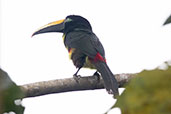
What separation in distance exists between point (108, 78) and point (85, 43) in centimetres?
108

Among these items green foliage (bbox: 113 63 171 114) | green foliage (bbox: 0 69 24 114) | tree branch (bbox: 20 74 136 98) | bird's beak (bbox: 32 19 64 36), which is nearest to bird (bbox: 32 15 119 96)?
bird's beak (bbox: 32 19 64 36)

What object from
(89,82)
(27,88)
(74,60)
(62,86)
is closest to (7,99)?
(27,88)

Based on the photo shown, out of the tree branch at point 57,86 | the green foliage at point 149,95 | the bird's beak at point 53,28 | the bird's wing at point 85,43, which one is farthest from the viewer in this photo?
the bird's beak at point 53,28

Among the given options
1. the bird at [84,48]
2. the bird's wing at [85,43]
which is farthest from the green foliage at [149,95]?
the bird's wing at [85,43]

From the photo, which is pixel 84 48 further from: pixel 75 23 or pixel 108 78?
pixel 75 23

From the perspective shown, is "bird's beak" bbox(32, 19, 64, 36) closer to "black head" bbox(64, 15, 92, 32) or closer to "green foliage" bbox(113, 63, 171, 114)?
"black head" bbox(64, 15, 92, 32)

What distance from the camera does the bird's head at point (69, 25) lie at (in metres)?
5.44

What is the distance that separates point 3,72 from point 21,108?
0.11 meters

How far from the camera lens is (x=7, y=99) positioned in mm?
595

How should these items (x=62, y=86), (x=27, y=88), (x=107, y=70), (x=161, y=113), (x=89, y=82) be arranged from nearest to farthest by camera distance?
(x=161, y=113), (x=27, y=88), (x=62, y=86), (x=89, y=82), (x=107, y=70)

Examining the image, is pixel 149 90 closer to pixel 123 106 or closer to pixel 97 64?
pixel 123 106

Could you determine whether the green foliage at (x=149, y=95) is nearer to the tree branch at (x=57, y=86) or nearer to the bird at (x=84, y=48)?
the tree branch at (x=57, y=86)

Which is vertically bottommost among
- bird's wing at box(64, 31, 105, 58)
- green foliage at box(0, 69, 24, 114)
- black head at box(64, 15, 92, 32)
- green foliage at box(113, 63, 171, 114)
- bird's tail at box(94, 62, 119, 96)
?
bird's tail at box(94, 62, 119, 96)

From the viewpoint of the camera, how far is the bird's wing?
4378 millimetres
